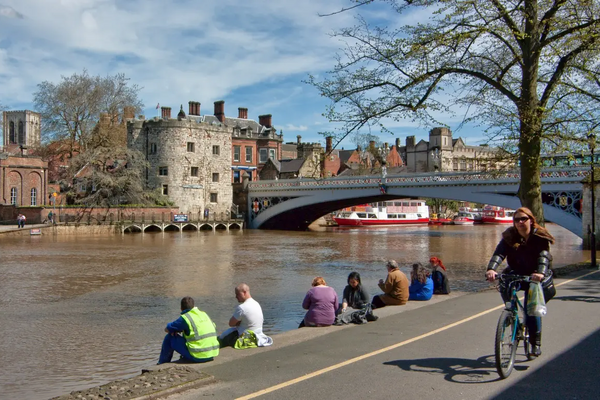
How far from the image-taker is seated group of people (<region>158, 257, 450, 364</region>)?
728 cm

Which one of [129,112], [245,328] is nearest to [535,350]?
[245,328]

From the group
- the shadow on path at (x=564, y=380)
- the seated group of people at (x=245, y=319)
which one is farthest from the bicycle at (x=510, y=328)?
the seated group of people at (x=245, y=319)

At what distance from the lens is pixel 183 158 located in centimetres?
6094

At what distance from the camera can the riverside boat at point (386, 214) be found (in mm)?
70375

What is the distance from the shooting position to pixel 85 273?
22875 millimetres

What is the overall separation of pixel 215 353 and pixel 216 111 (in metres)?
68.1

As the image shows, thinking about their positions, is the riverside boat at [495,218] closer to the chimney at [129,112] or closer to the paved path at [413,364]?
the chimney at [129,112]

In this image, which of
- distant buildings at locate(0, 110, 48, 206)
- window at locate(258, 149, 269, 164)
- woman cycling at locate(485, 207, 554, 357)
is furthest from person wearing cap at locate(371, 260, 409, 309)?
window at locate(258, 149, 269, 164)

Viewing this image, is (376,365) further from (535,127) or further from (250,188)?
(250,188)

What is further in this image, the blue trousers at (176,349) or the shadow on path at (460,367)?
the blue trousers at (176,349)

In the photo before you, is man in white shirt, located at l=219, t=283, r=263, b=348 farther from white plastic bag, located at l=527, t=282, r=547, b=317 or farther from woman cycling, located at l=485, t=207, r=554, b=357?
white plastic bag, located at l=527, t=282, r=547, b=317

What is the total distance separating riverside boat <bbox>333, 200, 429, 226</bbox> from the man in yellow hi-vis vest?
62273mm

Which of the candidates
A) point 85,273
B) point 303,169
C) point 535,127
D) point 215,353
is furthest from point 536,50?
point 303,169

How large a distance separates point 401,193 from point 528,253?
41.3m
